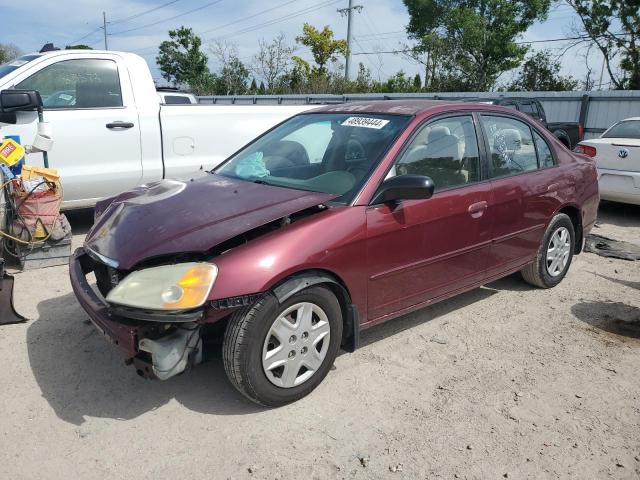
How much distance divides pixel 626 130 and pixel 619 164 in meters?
1.00

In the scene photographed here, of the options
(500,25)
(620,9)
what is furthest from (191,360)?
(500,25)

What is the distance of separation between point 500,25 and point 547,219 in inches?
1211

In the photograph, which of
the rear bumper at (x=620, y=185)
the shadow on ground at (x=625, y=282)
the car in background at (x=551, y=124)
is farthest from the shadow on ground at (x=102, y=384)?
the car in background at (x=551, y=124)

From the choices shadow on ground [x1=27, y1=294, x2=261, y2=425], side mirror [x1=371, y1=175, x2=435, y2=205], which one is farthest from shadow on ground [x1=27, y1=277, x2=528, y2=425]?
side mirror [x1=371, y1=175, x2=435, y2=205]

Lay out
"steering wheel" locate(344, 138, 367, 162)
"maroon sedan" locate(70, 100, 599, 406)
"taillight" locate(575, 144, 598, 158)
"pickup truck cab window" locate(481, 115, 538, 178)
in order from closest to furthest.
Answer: "maroon sedan" locate(70, 100, 599, 406), "steering wheel" locate(344, 138, 367, 162), "pickup truck cab window" locate(481, 115, 538, 178), "taillight" locate(575, 144, 598, 158)

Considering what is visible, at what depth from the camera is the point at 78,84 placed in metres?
6.06

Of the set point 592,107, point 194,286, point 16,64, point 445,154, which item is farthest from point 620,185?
point 592,107

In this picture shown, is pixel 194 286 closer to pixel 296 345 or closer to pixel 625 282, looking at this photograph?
pixel 296 345

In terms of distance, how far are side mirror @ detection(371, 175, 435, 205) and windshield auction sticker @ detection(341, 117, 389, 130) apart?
0.60 m

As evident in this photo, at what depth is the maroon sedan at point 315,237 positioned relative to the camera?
106 inches

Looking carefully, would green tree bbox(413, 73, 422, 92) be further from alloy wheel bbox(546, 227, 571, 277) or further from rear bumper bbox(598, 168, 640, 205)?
alloy wheel bbox(546, 227, 571, 277)

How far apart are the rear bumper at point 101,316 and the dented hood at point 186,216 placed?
0.55ft

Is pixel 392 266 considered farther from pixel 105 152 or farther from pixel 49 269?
pixel 105 152

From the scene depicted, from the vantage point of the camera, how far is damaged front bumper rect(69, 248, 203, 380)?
8.51ft
